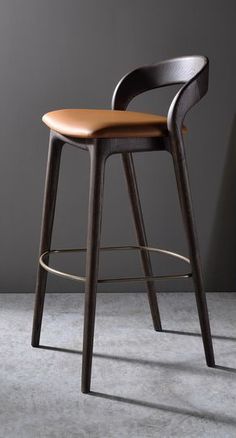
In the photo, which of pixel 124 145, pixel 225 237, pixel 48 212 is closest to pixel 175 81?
pixel 124 145

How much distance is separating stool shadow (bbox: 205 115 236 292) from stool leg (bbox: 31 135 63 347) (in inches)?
31.7

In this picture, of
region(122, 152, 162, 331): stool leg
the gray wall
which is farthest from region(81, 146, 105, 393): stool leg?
the gray wall

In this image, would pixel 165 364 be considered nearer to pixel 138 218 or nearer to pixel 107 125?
pixel 138 218

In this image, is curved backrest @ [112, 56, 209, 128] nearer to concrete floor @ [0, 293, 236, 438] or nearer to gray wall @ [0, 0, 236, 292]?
A: gray wall @ [0, 0, 236, 292]

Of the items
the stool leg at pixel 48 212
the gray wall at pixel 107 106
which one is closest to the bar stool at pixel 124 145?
the stool leg at pixel 48 212

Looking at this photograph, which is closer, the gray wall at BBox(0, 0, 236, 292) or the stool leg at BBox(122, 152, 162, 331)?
the stool leg at BBox(122, 152, 162, 331)

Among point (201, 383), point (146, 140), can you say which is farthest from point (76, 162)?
point (201, 383)

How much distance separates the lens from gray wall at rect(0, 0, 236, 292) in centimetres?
273

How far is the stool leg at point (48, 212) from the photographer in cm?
223

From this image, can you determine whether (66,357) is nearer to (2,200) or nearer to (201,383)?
(201,383)

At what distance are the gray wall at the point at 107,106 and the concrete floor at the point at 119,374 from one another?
233 millimetres

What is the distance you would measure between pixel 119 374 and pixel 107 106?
108 cm

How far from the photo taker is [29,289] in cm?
288

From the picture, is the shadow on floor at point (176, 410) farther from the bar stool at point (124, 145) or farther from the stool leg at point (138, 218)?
the stool leg at point (138, 218)
